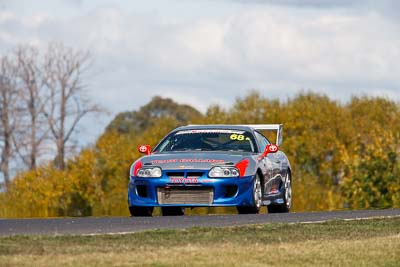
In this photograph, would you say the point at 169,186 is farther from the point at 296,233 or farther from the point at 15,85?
the point at 15,85

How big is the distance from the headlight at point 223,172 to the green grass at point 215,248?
12.8ft

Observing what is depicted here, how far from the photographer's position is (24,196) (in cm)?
6500

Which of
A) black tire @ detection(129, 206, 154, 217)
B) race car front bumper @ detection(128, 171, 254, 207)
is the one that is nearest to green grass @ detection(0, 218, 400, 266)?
race car front bumper @ detection(128, 171, 254, 207)

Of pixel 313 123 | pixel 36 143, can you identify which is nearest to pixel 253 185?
pixel 313 123

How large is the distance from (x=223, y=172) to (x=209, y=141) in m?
1.45

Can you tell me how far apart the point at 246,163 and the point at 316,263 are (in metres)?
7.77

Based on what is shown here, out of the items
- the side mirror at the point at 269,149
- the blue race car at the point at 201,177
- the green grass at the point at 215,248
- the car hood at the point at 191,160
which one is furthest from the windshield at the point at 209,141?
the green grass at the point at 215,248

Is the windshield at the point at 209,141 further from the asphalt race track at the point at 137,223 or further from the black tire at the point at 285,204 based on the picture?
the asphalt race track at the point at 137,223

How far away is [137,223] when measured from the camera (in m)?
17.3

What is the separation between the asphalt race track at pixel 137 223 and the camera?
15.5 meters

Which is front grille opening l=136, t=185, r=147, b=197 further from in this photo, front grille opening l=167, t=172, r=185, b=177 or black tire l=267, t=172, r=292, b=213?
black tire l=267, t=172, r=292, b=213

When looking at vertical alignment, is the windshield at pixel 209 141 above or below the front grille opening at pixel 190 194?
above

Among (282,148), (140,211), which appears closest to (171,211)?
(140,211)

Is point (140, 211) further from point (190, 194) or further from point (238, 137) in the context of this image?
point (238, 137)
